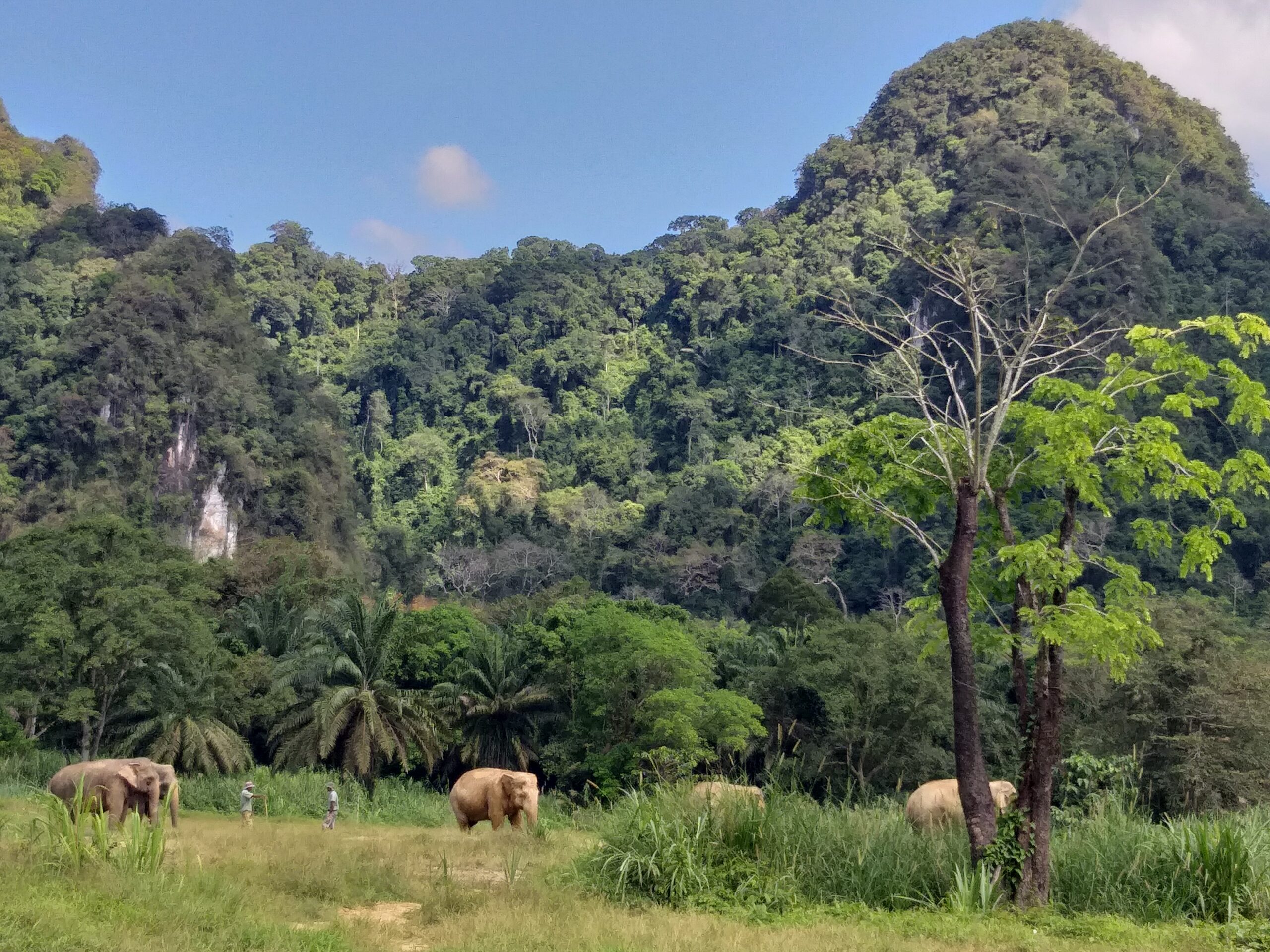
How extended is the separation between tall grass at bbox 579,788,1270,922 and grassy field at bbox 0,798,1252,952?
0.31 meters

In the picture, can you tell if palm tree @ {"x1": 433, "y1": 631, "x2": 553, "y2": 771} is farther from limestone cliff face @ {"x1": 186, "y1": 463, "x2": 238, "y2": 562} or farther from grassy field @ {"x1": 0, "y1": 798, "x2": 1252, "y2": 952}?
limestone cliff face @ {"x1": 186, "y1": 463, "x2": 238, "y2": 562}

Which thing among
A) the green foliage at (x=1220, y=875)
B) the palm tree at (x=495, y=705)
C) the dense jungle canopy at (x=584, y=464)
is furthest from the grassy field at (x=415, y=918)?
the palm tree at (x=495, y=705)

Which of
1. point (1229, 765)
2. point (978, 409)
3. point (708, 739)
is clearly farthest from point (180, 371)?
point (978, 409)

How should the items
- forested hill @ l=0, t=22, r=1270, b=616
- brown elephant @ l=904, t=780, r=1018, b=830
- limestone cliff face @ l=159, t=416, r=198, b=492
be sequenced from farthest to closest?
forested hill @ l=0, t=22, r=1270, b=616 → limestone cliff face @ l=159, t=416, r=198, b=492 → brown elephant @ l=904, t=780, r=1018, b=830

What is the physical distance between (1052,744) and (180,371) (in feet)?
224

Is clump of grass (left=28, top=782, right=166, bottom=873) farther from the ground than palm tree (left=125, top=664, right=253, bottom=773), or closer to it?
farther from the ground

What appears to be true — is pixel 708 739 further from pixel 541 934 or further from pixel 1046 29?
pixel 1046 29

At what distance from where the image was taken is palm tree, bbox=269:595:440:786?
1199 inches

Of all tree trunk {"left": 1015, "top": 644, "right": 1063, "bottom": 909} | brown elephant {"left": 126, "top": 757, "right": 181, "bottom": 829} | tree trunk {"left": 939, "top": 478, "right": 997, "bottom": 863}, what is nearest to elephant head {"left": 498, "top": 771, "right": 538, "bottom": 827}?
brown elephant {"left": 126, "top": 757, "right": 181, "bottom": 829}

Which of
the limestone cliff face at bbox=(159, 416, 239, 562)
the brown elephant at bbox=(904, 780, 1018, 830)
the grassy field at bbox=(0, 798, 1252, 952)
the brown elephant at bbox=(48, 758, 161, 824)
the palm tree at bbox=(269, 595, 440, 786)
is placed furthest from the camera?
the limestone cliff face at bbox=(159, 416, 239, 562)

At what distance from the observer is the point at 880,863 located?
11.6 metres

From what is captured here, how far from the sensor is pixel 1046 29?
11612cm

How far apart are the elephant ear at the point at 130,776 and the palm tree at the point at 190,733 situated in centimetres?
1056

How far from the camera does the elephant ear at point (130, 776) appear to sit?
17828 mm
